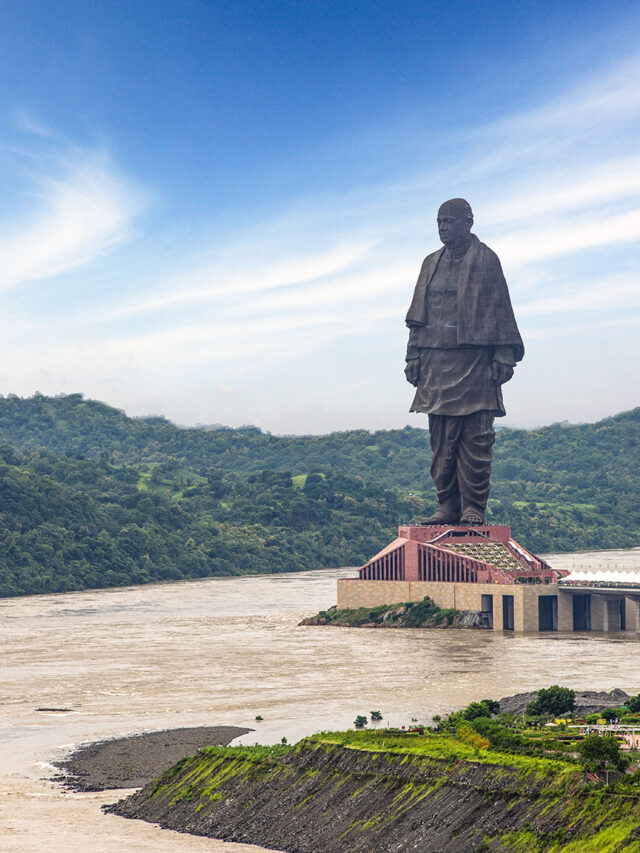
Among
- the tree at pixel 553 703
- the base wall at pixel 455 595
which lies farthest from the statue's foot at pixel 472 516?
the tree at pixel 553 703

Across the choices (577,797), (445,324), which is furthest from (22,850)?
(445,324)

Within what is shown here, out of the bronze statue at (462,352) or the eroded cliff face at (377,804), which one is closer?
the eroded cliff face at (377,804)

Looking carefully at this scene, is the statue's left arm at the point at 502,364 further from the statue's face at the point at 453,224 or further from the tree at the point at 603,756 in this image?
the tree at the point at 603,756

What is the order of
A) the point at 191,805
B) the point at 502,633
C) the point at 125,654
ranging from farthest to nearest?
the point at 502,633
the point at 125,654
the point at 191,805

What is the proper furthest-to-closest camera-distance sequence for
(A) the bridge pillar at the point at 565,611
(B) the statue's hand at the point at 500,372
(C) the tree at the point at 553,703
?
(B) the statue's hand at the point at 500,372 < (A) the bridge pillar at the point at 565,611 < (C) the tree at the point at 553,703

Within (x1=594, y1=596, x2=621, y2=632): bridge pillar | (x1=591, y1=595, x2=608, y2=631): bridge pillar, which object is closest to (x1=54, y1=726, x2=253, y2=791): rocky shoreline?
(x1=591, y1=595, x2=608, y2=631): bridge pillar

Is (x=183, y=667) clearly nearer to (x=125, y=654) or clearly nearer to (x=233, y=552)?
(x=125, y=654)

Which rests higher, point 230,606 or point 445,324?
point 445,324

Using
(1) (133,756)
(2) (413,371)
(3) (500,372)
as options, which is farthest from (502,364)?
(1) (133,756)
